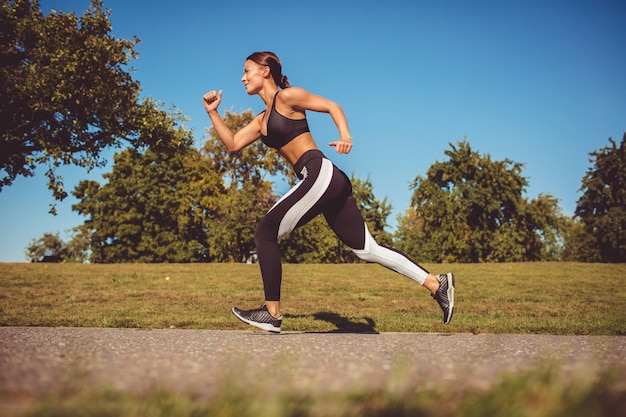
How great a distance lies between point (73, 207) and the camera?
140 ft

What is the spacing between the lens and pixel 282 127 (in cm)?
449

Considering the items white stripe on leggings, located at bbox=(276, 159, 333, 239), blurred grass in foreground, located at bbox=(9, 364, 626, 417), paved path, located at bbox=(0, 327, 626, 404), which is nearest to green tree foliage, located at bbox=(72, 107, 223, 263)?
white stripe on leggings, located at bbox=(276, 159, 333, 239)

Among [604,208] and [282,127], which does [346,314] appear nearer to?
[282,127]

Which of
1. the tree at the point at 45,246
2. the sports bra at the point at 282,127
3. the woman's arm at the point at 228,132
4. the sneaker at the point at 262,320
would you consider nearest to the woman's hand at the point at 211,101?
the woman's arm at the point at 228,132

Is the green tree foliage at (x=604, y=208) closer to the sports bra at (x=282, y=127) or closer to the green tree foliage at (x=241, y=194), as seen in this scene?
the green tree foliage at (x=241, y=194)

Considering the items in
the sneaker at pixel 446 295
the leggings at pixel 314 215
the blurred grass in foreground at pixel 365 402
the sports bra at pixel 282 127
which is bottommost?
the blurred grass in foreground at pixel 365 402

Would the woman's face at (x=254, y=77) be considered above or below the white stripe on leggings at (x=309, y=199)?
A: above

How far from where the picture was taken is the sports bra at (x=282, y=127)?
14.7ft

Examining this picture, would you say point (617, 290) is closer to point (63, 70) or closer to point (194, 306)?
point (194, 306)

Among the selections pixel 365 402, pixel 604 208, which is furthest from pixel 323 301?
pixel 604 208

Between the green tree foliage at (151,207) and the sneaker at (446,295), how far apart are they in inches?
1447

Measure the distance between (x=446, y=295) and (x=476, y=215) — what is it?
148ft

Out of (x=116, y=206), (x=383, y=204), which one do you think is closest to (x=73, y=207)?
(x=116, y=206)

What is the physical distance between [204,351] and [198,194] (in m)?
38.7
